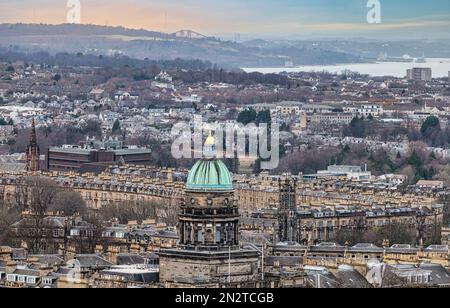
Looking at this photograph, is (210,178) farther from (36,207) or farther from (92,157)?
A: (92,157)

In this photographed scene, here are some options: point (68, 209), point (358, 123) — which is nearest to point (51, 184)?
point (68, 209)

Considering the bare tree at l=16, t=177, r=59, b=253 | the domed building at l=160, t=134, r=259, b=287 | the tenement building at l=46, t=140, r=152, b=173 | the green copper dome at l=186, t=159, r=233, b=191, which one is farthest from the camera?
the tenement building at l=46, t=140, r=152, b=173

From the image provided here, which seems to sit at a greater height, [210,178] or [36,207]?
[210,178]

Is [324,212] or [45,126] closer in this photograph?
[324,212]

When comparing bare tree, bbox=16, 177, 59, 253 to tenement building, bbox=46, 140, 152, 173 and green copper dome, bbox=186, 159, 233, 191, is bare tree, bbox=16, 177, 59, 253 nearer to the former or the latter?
green copper dome, bbox=186, 159, 233, 191

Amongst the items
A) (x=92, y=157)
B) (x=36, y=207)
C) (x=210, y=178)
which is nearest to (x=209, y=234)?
(x=210, y=178)

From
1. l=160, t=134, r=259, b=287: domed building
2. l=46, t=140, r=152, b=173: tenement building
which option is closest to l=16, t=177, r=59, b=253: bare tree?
l=160, t=134, r=259, b=287: domed building

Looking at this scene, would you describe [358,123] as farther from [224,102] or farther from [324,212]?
[324,212]

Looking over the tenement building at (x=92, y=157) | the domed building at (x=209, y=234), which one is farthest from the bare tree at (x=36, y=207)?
the tenement building at (x=92, y=157)
